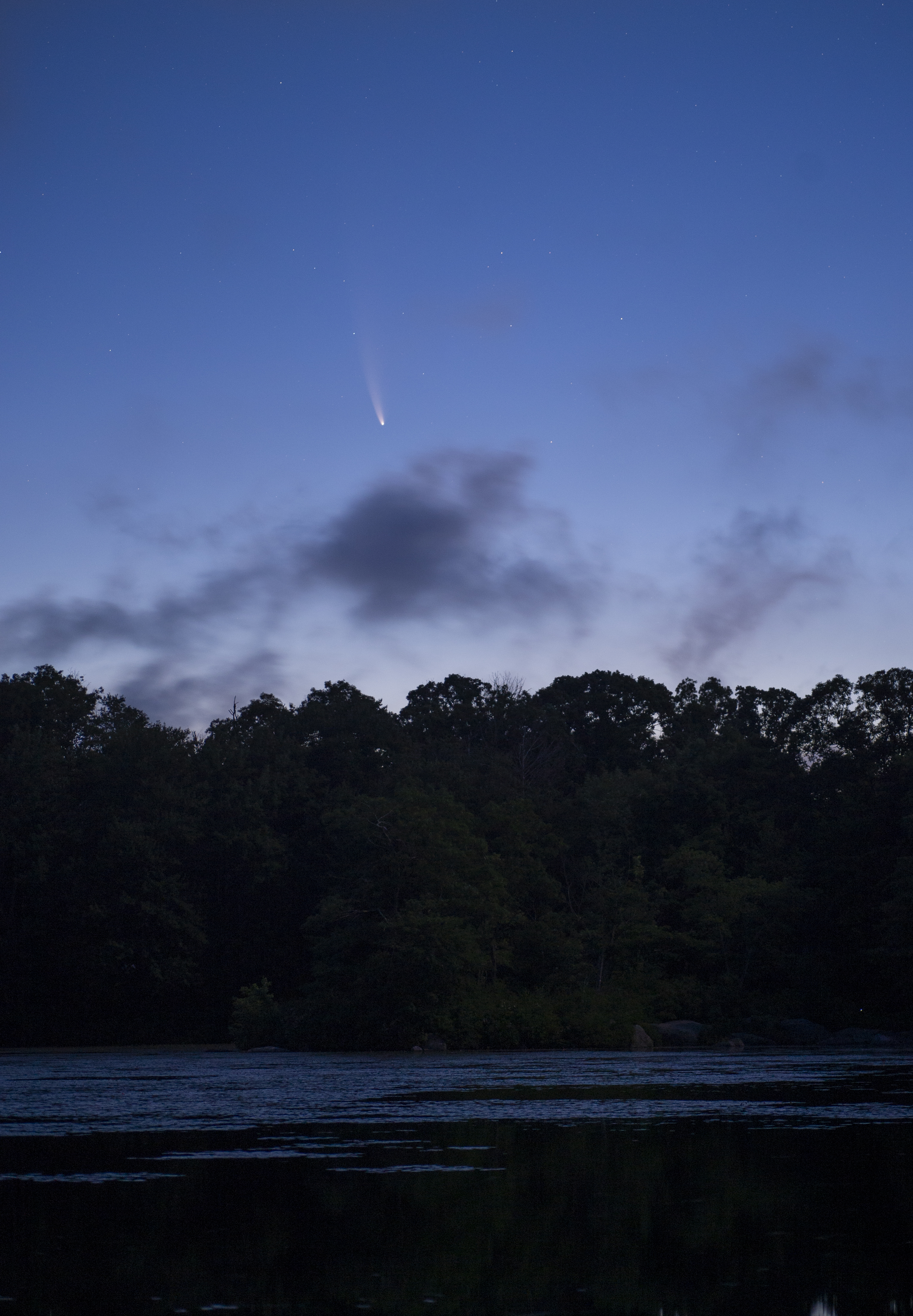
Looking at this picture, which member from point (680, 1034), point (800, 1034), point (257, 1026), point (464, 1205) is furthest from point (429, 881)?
point (464, 1205)

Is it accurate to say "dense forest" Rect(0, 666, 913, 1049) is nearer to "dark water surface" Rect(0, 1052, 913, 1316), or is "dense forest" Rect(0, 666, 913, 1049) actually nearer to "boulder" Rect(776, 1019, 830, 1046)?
"boulder" Rect(776, 1019, 830, 1046)

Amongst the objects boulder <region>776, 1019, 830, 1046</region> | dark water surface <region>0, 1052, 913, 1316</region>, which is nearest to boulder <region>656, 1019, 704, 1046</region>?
boulder <region>776, 1019, 830, 1046</region>

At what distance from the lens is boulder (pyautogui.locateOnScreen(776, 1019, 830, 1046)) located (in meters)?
45.0

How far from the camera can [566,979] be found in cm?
4722

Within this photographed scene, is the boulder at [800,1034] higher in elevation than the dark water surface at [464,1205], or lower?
higher

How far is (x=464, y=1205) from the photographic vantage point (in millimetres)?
10000

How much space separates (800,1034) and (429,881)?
45.9 feet

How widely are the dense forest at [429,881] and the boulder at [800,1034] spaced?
1207 mm

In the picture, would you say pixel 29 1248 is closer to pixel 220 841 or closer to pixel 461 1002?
pixel 461 1002

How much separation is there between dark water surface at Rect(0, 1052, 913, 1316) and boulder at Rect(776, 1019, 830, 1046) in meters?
25.5

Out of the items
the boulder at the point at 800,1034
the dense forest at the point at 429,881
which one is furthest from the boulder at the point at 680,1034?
the boulder at the point at 800,1034

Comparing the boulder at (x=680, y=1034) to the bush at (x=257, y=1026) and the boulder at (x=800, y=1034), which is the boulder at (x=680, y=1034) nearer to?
the boulder at (x=800, y=1034)

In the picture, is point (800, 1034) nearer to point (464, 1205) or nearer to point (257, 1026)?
point (257, 1026)

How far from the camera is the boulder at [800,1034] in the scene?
45.0m
